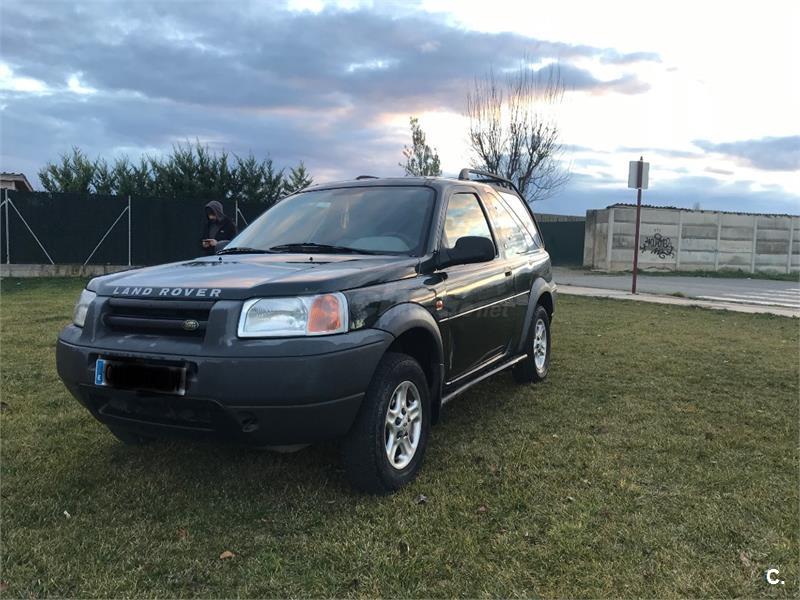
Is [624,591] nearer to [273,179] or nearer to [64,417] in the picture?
[64,417]

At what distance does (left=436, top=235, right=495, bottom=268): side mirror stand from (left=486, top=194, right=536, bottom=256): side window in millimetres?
1158

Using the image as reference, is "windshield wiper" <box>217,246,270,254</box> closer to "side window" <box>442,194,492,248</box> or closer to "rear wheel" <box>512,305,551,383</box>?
"side window" <box>442,194,492,248</box>

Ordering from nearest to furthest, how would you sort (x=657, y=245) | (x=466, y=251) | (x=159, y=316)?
(x=159, y=316)
(x=466, y=251)
(x=657, y=245)

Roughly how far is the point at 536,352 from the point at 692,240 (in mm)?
20686

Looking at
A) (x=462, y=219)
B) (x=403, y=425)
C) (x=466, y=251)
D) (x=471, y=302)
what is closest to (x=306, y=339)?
(x=403, y=425)

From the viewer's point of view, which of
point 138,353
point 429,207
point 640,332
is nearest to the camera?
point 138,353

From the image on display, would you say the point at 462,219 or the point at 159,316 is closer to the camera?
the point at 159,316

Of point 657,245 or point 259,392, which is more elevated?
point 657,245

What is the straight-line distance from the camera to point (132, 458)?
12.2 feet

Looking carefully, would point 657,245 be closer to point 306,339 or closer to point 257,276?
point 257,276

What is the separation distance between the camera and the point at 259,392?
273 centimetres

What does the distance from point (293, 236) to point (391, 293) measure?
3.88 feet

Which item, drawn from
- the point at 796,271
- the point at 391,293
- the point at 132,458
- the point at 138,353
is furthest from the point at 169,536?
the point at 796,271

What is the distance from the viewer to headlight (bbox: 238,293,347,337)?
9.23 ft
